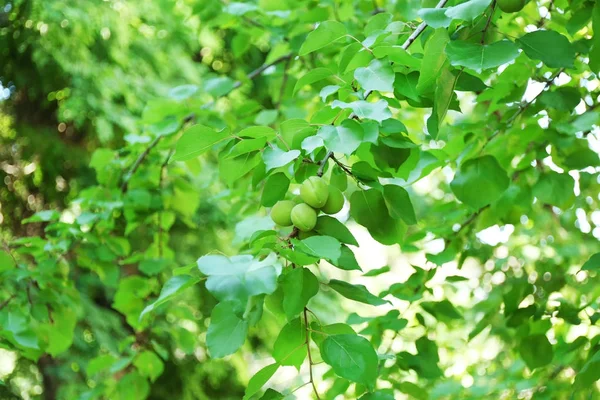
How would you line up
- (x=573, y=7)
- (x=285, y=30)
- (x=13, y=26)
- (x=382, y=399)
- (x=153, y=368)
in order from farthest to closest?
(x=13, y=26), (x=285, y=30), (x=153, y=368), (x=573, y=7), (x=382, y=399)

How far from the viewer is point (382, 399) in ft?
2.38

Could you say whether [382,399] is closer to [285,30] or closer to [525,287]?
[525,287]

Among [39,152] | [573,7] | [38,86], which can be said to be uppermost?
[573,7]

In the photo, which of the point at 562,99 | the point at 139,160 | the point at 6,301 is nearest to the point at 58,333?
the point at 6,301

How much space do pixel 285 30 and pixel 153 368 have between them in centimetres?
94

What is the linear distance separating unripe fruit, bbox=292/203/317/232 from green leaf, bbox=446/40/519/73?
214 mm

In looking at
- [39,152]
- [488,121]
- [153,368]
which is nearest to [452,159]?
[488,121]

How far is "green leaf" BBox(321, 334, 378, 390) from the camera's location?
2.16ft

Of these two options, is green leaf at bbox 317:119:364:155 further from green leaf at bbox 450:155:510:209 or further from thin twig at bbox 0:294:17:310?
thin twig at bbox 0:294:17:310

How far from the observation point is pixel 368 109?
666 millimetres

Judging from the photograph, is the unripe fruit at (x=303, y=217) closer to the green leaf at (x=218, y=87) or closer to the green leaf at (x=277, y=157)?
the green leaf at (x=277, y=157)

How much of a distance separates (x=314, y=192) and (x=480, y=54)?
0.22m

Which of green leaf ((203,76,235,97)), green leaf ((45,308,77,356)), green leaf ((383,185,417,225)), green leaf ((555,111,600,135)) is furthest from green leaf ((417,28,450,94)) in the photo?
green leaf ((45,308,77,356))

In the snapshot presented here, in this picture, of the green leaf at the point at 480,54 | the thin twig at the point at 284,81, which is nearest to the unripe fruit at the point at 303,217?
the green leaf at the point at 480,54
